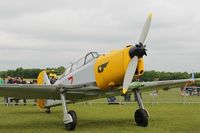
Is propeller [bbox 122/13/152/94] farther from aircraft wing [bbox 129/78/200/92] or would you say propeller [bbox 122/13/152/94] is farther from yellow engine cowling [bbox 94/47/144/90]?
aircraft wing [bbox 129/78/200/92]

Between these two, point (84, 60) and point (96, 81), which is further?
point (84, 60)

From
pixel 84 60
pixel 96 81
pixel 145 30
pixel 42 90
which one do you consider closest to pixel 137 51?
pixel 145 30

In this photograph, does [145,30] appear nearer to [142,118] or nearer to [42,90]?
[142,118]

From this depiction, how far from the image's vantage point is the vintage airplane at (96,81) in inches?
450

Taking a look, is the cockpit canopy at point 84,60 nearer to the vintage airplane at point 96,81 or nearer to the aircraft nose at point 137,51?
the vintage airplane at point 96,81

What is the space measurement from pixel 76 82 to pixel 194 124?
4.15m

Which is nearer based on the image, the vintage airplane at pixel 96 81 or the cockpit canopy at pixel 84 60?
the vintage airplane at pixel 96 81

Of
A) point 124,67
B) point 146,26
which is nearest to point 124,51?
point 124,67

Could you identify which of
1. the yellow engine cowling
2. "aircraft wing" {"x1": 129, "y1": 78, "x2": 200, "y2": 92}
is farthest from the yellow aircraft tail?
the yellow engine cowling

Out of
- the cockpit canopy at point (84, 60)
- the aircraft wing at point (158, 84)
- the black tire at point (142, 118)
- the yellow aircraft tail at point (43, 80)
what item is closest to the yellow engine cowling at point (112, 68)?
the cockpit canopy at point (84, 60)

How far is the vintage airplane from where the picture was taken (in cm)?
1143

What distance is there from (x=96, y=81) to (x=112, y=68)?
851 millimetres

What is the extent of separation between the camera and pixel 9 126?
12695 mm

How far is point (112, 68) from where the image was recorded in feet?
38.4
